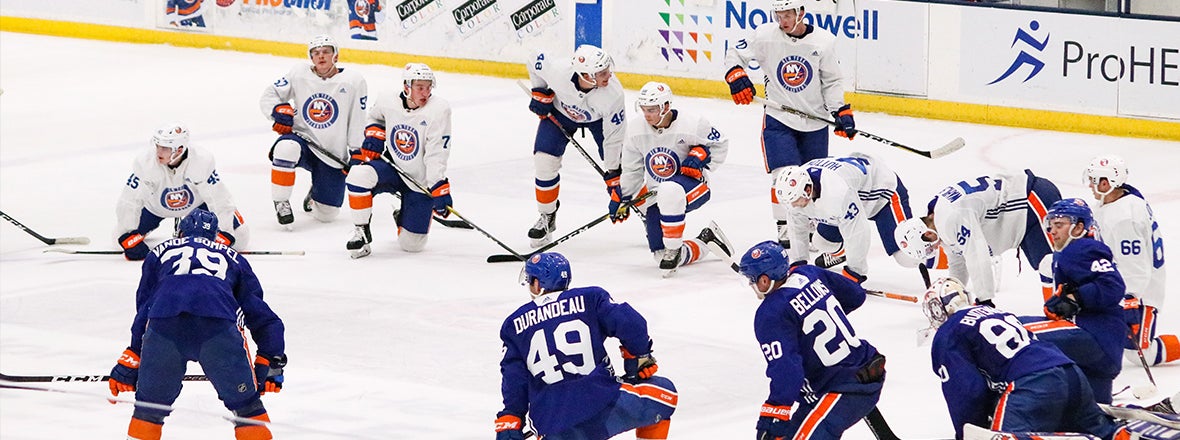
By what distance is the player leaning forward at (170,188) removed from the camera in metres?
9.09

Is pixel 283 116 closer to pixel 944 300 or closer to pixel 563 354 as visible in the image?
pixel 563 354

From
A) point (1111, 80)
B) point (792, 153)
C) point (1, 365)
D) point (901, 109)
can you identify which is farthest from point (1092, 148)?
point (1, 365)

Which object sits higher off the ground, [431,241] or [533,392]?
[533,392]

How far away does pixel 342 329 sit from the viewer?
8180mm

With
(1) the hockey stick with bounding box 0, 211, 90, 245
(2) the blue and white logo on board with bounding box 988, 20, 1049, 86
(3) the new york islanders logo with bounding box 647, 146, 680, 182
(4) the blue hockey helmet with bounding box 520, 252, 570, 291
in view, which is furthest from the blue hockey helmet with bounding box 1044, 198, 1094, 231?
(2) the blue and white logo on board with bounding box 988, 20, 1049, 86

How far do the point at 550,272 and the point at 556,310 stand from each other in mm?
149

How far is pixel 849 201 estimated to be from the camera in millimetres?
8000

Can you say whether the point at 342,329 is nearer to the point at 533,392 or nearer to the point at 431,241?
the point at 431,241

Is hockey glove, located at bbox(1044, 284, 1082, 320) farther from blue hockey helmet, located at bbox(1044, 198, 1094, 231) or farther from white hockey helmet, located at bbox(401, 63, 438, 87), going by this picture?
white hockey helmet, located at bbox(401, 63, 438, 87)

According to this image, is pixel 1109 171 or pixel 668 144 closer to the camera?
pixel 1109 171

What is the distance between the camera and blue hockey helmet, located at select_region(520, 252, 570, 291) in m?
5.62

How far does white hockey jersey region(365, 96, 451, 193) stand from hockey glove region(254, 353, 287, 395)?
3.40 metres

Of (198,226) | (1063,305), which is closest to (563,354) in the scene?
(198,226)

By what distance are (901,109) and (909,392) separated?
242 inches
